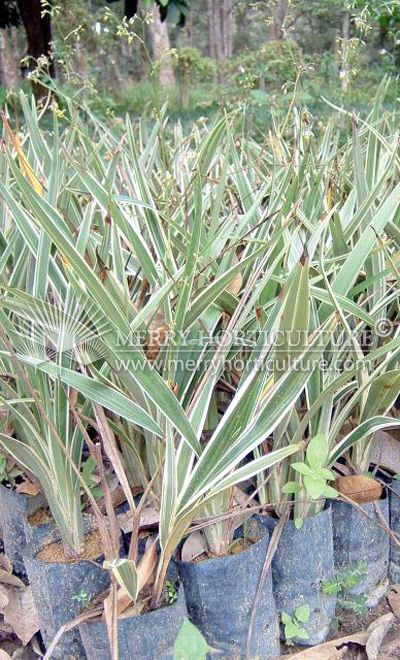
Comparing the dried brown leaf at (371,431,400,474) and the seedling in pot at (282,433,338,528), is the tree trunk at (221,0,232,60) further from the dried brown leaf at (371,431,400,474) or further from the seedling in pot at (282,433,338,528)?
the seedling in pot at (282,433,338,528)

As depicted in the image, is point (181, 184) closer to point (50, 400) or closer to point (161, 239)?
point (161, 239)

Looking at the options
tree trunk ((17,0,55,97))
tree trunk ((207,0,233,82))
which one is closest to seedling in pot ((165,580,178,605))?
tree trunk ((17,0,55,97))

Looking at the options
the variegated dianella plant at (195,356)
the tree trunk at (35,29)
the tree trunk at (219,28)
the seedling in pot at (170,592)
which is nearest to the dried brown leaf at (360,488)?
the variegated dianella plant at (195,356)

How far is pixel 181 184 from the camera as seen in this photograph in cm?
150

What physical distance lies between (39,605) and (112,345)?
39 cm

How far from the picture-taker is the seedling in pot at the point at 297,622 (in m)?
0.94

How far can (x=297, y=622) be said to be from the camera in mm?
962

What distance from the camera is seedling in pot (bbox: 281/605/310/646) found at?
3.09 feet

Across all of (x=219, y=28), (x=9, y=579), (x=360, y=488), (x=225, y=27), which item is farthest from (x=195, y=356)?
(x=225, y=27)

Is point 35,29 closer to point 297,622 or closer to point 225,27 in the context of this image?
point 297,622

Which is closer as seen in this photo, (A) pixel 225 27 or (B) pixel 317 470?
(B) pixel 317 470

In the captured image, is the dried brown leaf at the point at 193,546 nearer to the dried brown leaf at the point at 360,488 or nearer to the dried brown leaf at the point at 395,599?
the dried brown leaf at the point at 360,488

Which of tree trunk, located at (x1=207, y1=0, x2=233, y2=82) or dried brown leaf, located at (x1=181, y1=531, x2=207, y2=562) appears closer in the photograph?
dried brown leaf, located at (x1=181, y1=531, x2=207, y2=562)

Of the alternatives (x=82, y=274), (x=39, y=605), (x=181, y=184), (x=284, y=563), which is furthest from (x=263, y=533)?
(x=181, y=184)
